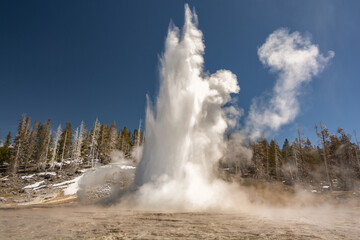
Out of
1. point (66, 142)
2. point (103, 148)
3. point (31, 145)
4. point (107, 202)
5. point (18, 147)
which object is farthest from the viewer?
point (66, 142)

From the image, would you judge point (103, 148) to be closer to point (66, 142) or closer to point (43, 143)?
point (66, 142)

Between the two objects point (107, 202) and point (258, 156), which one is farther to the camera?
point (258, 156)

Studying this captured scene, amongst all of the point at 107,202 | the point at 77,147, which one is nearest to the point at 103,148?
the point at 77,147

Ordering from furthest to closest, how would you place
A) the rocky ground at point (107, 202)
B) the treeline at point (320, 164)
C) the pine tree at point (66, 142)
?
the pine tree at point (66, 142) < the treeline at point (320, 164) < the rocky ground at point (107, 202)

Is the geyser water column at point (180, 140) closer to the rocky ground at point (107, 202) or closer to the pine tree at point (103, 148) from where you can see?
the rocky ground at point (107, 202)

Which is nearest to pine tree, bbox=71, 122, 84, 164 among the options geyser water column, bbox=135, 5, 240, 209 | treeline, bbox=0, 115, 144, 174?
treeline, bbox=0, 115, 144, 174

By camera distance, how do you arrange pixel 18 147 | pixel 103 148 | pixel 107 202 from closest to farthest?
1. pixel 107 202
2. pixel 18 147
3. pixel 103 148

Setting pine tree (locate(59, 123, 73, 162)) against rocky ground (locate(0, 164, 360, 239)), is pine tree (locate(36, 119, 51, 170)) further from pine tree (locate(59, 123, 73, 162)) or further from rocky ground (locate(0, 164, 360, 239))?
rocky ground (locate(0, 164, 360, 239))

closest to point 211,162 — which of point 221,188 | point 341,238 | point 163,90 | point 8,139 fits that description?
point 221,188

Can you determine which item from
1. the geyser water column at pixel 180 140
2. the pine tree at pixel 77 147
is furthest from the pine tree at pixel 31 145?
the geyser water column at pixel 180 140

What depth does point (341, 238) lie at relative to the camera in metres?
5.46

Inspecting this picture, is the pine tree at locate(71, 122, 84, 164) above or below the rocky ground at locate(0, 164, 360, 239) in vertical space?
above

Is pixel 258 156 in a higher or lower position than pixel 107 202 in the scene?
higher

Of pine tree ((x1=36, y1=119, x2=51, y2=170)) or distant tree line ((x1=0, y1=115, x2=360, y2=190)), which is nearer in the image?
distant tree line ((x1=0, y1=115, x2=360, y2=190))
